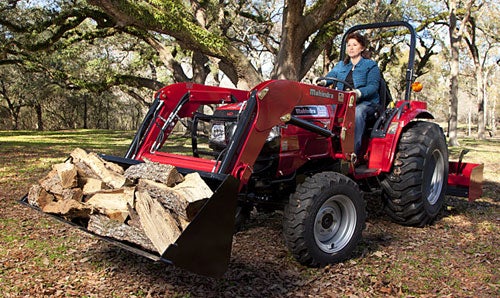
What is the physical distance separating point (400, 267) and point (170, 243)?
2.31m

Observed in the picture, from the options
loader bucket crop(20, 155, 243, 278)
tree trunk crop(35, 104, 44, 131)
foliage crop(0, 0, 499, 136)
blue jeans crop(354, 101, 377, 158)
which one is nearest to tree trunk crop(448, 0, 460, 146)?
foliage crop(0, 0, 499, 136)

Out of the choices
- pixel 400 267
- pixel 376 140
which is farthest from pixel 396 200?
pixel 400 267

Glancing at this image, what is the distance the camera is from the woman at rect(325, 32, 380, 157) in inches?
188

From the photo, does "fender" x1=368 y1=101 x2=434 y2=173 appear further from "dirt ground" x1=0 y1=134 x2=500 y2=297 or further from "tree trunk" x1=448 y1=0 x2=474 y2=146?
"tree trunk" x1=448 y1=0 x2=474 y2=146

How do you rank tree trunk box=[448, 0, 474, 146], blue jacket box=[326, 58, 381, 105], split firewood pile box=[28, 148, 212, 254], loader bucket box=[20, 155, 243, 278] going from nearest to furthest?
loader bucket box=[20, 155, 243, 278]
split firewood pile box=[28, 148, 212, 254]
blue jacket box=[326, 58, 381, 105]
tree trunk box=[448, 0, 474, 146]

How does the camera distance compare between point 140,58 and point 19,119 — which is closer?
point 140,58

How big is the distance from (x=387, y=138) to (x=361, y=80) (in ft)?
2.39

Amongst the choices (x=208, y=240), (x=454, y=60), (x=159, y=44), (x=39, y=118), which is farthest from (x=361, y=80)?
(x=39, y=118)

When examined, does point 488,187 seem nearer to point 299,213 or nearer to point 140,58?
point 299,213

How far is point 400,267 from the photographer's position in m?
3.94

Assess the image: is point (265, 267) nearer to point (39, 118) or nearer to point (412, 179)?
point (412, 179)

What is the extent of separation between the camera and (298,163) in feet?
14.1

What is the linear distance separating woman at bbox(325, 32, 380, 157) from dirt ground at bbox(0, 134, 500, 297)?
49.6 inches

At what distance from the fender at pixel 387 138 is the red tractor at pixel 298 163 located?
0.04ft
